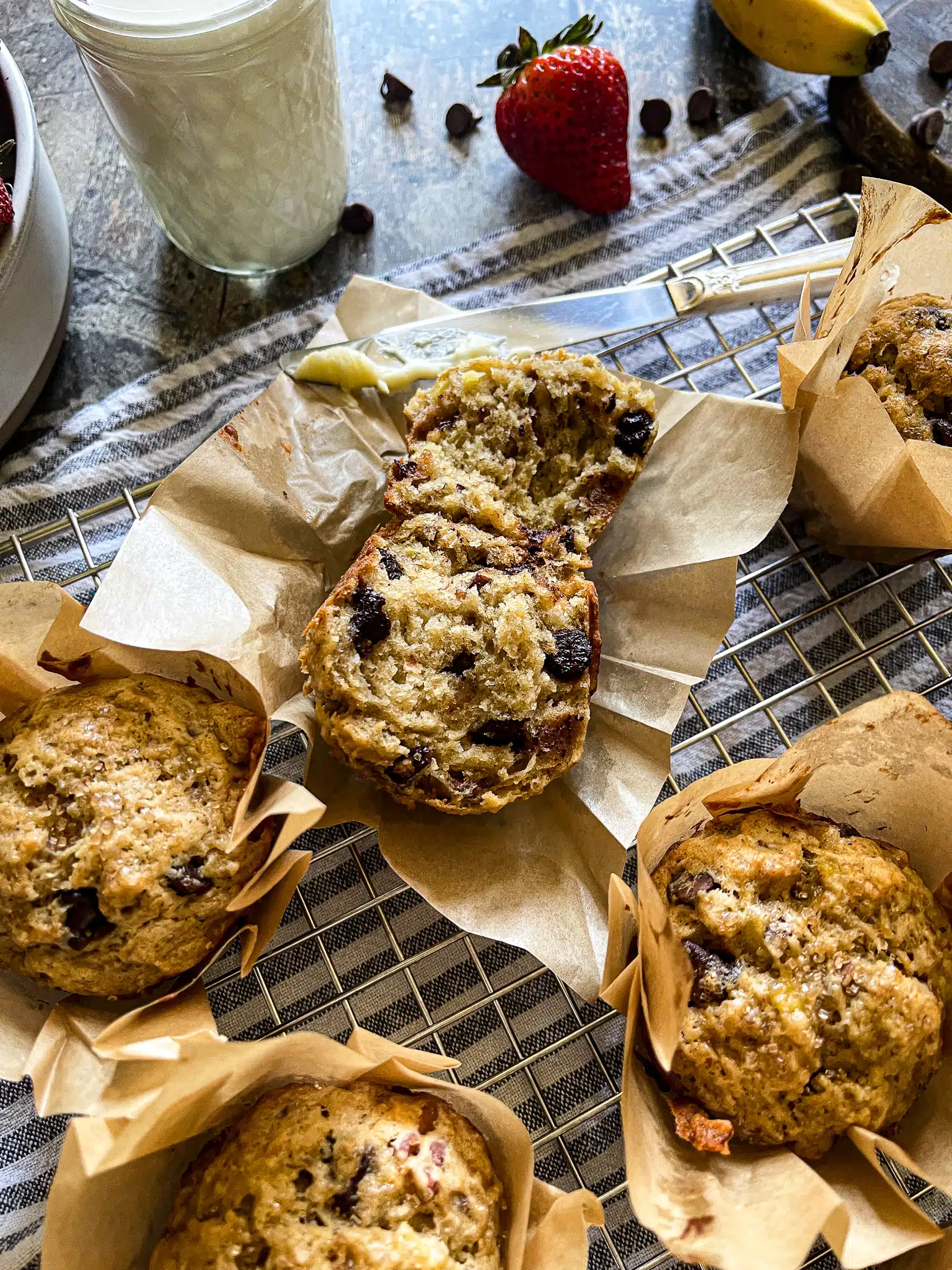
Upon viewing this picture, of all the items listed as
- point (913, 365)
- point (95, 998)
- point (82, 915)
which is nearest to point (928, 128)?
point (913, 365)

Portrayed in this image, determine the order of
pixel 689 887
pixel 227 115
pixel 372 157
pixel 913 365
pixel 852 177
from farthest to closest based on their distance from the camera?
1. pixel 372 157
2. pixel 852 177
3. pixel 913 365
4. pixel 227 115
5. pixel 689 887

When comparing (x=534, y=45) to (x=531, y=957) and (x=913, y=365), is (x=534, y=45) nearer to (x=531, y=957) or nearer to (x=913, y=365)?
(x=913, y=365)

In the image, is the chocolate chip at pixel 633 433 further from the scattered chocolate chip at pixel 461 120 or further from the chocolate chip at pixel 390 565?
the scattered chocolate chip at pixel 461 120

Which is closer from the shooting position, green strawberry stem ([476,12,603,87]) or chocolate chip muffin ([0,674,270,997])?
chocolate chip muffin ([0,674,270,997])

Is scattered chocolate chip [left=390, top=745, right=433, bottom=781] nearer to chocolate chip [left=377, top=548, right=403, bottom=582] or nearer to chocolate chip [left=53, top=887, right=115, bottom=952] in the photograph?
chocolate chip [left=377, top=548, right=403, bottom=582]

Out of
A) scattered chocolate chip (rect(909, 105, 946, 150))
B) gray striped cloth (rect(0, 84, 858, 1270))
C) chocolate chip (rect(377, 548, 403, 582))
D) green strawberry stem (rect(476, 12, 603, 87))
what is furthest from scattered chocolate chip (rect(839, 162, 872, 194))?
chocolate chip (rect(377, 548, 403, 582))
